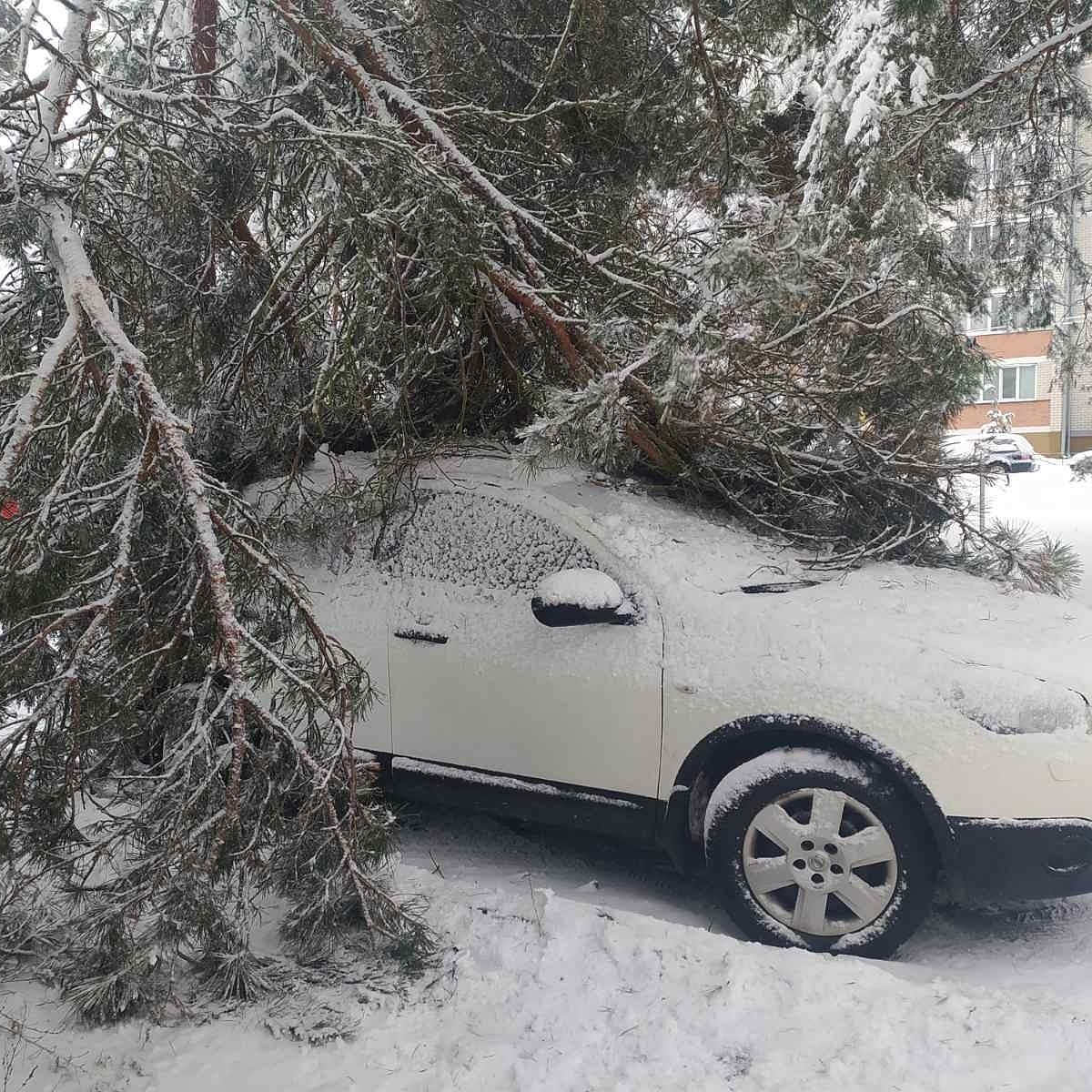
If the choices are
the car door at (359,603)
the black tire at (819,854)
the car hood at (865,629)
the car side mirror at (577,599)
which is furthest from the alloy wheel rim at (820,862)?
the car door at (359,603)

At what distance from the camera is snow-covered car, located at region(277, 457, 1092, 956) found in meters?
2.91

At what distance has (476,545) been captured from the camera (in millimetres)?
3762

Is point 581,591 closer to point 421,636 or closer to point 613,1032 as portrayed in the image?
point 421,636

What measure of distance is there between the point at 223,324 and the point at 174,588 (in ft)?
7.47

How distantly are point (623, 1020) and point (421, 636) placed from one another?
163 centimetres

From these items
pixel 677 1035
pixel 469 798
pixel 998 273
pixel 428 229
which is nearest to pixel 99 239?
pixel 428 229

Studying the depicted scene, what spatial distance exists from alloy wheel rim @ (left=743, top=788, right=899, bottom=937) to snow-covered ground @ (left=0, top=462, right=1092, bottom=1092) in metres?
0.17

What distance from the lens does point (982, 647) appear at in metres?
3.09

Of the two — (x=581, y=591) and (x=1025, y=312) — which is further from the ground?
(x=1025, y=312)

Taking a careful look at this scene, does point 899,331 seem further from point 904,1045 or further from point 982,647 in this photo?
point 904,1045

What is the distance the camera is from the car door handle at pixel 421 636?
3.68m

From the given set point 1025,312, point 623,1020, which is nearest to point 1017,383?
point 1025,312

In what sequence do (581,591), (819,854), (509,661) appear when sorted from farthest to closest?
(509,661)
(581,591)
(819,854)

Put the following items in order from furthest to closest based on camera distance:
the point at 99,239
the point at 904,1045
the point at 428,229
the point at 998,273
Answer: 1. the point at 998,273
2. the point at 99,239
3. the point at 428,229
4. the point at 904,1045
